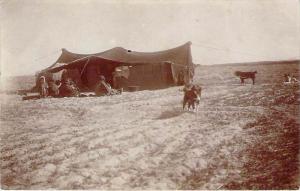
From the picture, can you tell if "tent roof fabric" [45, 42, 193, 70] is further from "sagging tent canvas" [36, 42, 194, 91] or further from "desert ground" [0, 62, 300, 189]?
"desert ground" [0, 62, 300, 189]

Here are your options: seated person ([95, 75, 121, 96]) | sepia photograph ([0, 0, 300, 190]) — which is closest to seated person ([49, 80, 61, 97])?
sepia photograph ([0, 0, 300, 190])

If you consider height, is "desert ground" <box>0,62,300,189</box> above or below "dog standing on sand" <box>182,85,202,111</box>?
below

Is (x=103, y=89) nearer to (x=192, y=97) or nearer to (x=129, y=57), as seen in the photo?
(x=129, y=57)

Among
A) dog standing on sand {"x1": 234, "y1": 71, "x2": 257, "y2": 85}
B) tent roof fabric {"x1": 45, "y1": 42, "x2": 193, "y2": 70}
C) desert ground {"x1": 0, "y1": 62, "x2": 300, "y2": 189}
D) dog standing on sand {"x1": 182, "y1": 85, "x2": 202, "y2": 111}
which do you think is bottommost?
desert ground {"x1": 0, "y1": 62, "x2": 300, "y2": 189}

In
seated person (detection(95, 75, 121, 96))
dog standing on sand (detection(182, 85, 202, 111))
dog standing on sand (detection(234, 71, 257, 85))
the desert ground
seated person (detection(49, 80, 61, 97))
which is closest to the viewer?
the desert ground

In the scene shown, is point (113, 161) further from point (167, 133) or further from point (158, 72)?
point (158, 72)

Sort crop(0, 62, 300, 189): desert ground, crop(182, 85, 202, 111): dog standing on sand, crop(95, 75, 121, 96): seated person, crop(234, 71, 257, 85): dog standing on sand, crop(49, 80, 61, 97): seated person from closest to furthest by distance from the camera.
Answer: crop(0, 62, 300, 189): desert ground, crop(182, 85, 202, 111): dog standing on sand, crop(234, 71, 257, 85): dog standing on sand, crop(95, 75, 121, 96): seated person, crop(49, 80, 61, 97): seated person

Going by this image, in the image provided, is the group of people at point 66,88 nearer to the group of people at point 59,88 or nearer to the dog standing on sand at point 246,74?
the group of people at point 59,88

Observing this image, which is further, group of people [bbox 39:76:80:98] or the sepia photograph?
group of people [bbox 39:76:80:98]
